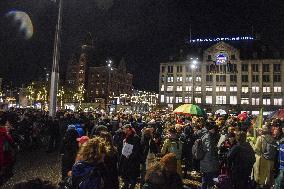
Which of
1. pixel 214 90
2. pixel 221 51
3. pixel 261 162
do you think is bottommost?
pixel 261 162

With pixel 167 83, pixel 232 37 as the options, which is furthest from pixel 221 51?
pixel 167 83

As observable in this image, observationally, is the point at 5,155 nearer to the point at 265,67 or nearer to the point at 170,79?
the point at 170,79

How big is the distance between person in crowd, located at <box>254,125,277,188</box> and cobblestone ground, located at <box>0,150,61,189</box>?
6.33m

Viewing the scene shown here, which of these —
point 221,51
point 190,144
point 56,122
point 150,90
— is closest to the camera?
point 190,144

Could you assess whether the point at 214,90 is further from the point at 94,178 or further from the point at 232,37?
the point at 94,178

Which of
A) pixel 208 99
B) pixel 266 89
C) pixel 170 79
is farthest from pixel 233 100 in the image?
pixel 170 79

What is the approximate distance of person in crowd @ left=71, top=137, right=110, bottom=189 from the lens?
4918 millimetres

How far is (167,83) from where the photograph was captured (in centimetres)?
8856

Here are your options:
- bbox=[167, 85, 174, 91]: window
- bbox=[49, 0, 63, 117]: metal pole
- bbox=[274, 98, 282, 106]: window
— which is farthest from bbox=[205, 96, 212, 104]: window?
bbox=[49, 0, 63, 117]: metal pole

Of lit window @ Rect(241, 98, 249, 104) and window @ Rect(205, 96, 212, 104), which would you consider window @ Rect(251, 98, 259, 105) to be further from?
window @ Rect(205, 96, 212, 104)

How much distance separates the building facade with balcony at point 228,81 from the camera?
81188mm

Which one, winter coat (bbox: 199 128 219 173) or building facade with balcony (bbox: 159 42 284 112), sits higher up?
building facade with balcony (bbox: 159 42 284 112)

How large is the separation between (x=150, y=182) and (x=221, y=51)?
269 ft

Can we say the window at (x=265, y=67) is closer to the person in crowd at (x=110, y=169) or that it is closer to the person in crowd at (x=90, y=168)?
the person in crowd at (x=110, y=169)
